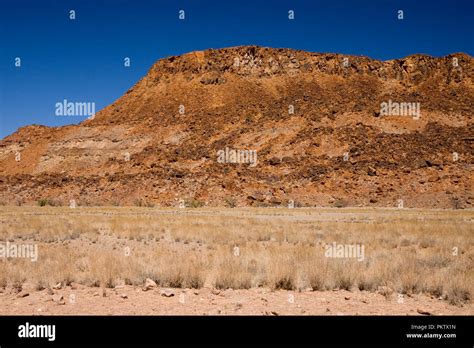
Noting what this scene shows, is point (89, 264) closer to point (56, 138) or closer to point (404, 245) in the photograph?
point (404, 245)

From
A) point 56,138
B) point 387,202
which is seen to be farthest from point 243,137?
point 56,138

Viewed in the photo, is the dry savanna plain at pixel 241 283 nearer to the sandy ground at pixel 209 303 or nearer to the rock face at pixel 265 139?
the sandy ground at pixel 209 303
